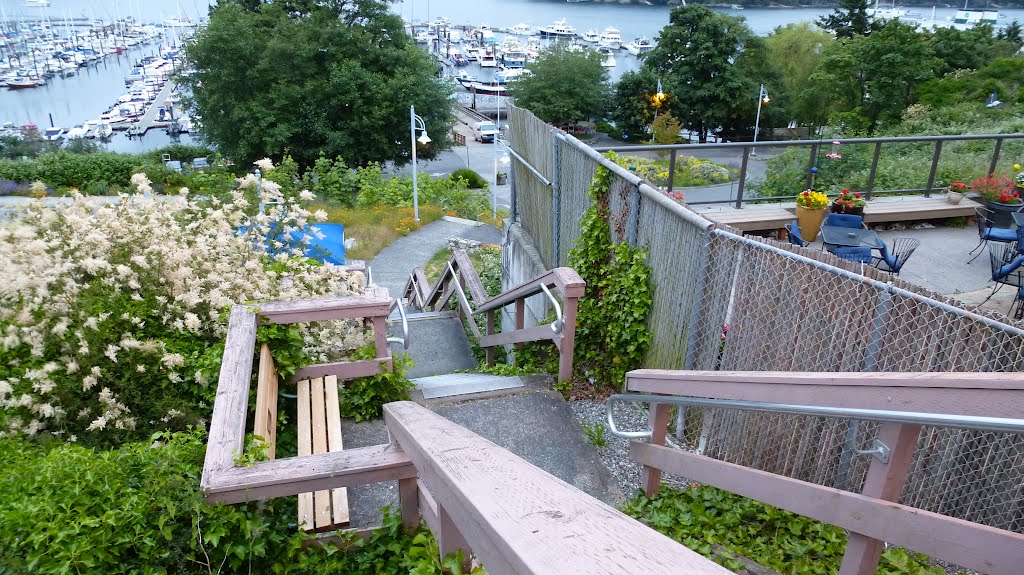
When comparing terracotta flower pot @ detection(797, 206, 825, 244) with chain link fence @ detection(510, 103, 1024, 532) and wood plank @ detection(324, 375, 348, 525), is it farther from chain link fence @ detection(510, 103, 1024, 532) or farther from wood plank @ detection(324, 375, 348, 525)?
wood plank @ detection(324, 375, 348, 525)

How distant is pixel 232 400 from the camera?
2.91m

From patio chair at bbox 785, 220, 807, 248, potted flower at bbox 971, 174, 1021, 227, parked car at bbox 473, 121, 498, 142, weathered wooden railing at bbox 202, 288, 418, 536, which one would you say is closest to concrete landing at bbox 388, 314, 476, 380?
patio chair at bbox 785, 220, 807, 248

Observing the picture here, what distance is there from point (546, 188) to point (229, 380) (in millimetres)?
5695

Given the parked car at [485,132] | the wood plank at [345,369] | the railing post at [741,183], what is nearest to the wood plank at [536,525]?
the wood plank at [345,369]

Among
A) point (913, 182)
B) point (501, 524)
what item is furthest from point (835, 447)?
point (913, 182)

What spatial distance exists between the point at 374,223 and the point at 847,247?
16384 mm

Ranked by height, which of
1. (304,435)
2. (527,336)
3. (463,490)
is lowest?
(527,336)

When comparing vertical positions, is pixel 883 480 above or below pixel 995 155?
above

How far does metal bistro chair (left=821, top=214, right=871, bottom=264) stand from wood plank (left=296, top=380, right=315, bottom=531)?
573cm

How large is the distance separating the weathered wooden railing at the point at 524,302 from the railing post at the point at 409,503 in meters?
2.71

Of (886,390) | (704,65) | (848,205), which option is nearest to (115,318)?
(886,390)

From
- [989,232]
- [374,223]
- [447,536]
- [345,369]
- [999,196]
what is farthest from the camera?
[374,223]

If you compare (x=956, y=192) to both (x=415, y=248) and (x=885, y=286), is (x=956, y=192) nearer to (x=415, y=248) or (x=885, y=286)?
(x=885, y=286)

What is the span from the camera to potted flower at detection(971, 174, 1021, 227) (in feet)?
28.0
